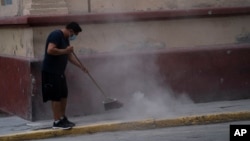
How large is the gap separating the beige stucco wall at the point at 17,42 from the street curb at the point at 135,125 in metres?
1.75

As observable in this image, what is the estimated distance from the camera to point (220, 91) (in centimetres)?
1324

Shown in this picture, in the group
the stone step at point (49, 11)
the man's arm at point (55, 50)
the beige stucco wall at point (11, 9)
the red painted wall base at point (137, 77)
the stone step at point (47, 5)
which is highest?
the beige stucco wall at point (11, 9)

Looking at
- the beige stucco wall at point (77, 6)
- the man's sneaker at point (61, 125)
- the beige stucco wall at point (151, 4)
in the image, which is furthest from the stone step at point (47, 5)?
the man's sneaker at point (61, 125)

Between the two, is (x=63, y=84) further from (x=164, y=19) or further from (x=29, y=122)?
(x=164, y=19)

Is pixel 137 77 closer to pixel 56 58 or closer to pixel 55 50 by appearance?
pixel 56 58

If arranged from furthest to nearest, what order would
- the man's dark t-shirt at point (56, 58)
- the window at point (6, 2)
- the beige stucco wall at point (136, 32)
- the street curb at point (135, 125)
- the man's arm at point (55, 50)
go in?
the window at point (6, 2)
the beige stucco wall at point (136, 32)
the street curb at point (135, 125)
the man's dark t-shirt at point (56, 58)
the man's arm at point (55, 50)

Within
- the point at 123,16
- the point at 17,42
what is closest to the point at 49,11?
the point at 17,42

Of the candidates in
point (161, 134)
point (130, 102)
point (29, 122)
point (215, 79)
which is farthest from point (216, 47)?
point (29, 122)

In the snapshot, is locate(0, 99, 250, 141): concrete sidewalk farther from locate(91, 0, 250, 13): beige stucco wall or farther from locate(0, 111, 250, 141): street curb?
locate(91, 0, 250, 13): beige stucco wall

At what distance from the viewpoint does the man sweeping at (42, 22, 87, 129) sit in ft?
35.5

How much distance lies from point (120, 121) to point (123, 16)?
216 centimetres

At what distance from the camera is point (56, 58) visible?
11.0m

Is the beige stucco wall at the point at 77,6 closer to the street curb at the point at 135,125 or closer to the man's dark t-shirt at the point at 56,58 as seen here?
the man's dark t-shirt at the point at 56,58

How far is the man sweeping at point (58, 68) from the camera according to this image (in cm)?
1083
